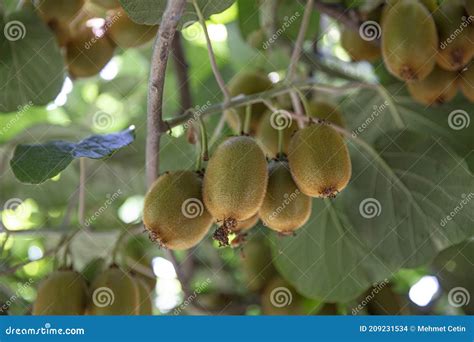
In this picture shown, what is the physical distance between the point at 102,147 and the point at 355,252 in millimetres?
604

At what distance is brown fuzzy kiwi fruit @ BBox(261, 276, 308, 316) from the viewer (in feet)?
4.94

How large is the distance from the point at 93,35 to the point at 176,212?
0.52 metres

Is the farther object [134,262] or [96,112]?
[96,112]

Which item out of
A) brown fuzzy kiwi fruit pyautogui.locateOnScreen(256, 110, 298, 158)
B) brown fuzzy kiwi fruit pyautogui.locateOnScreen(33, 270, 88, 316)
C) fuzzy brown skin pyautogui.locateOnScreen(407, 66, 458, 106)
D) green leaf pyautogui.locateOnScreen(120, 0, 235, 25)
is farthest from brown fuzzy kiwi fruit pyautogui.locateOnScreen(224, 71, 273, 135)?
brown fuzzy kiwi fruit pyautogui.locateOnScreen(33, 270, 88, 316)

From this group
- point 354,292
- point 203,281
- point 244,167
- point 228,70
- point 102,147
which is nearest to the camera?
point 244,167

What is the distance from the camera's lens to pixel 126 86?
Answer: 2.06 m

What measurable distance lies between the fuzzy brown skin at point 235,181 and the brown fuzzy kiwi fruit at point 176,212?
0.07ft

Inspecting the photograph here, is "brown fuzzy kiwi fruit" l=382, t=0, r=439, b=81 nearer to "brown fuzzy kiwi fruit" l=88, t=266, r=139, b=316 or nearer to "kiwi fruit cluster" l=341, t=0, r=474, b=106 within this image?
"kiwi fruit cluster" l=341, t=0, r=474, b=106

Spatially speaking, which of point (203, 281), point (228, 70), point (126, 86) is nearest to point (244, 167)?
point (203, 281)

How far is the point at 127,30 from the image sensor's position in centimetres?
141

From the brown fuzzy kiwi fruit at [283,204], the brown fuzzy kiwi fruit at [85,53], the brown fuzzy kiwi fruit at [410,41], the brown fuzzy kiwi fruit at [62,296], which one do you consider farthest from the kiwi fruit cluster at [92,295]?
the brown fuzzy kiwi fruit at [410,41]

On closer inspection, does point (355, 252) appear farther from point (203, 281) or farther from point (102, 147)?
point (102, 147)

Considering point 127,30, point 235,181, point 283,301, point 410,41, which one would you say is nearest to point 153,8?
point 127,30

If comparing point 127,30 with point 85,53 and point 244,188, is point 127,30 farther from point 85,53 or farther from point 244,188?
point 244,188
